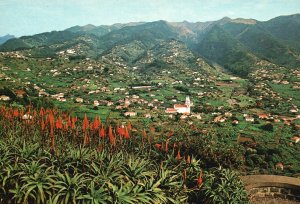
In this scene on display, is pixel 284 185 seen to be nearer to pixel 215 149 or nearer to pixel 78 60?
pixel 215 149

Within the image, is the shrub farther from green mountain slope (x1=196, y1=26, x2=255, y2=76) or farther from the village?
green mountain slope (x1=196, y1=26, x2=255, y2=76)

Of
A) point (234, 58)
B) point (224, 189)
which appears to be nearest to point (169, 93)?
point (234, 58)

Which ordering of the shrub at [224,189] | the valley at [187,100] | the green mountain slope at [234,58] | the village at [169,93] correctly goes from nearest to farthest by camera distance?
the shrub at [224,189] < the valley at [187,100] < the village at [169,93] < the green mountain slope at [234,58]

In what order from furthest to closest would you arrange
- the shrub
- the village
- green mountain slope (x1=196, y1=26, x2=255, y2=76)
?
1. green mountain slope (x1=196, y1=26, x2=255, y2=76)
2. the village
3. the shrub

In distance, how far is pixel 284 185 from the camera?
1239 cm

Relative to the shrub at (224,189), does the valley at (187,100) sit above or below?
below

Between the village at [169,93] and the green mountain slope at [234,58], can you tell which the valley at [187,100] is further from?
the green mountain slope at [234,58]

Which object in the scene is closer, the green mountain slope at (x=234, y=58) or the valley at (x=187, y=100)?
the valley at (x=187, y=100)

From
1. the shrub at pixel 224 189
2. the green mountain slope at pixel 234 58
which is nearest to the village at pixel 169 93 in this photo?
the green mountain slope at pixel 234 58

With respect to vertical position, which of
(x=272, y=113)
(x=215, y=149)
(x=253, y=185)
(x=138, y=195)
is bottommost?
(x=272, y=113)

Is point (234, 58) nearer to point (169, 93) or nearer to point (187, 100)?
point (169, 93)

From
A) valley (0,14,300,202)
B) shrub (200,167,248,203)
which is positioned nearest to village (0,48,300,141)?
valley (0,14,300,202)

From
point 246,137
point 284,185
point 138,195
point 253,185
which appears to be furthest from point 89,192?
point 246,137

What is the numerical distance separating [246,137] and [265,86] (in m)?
55.8
